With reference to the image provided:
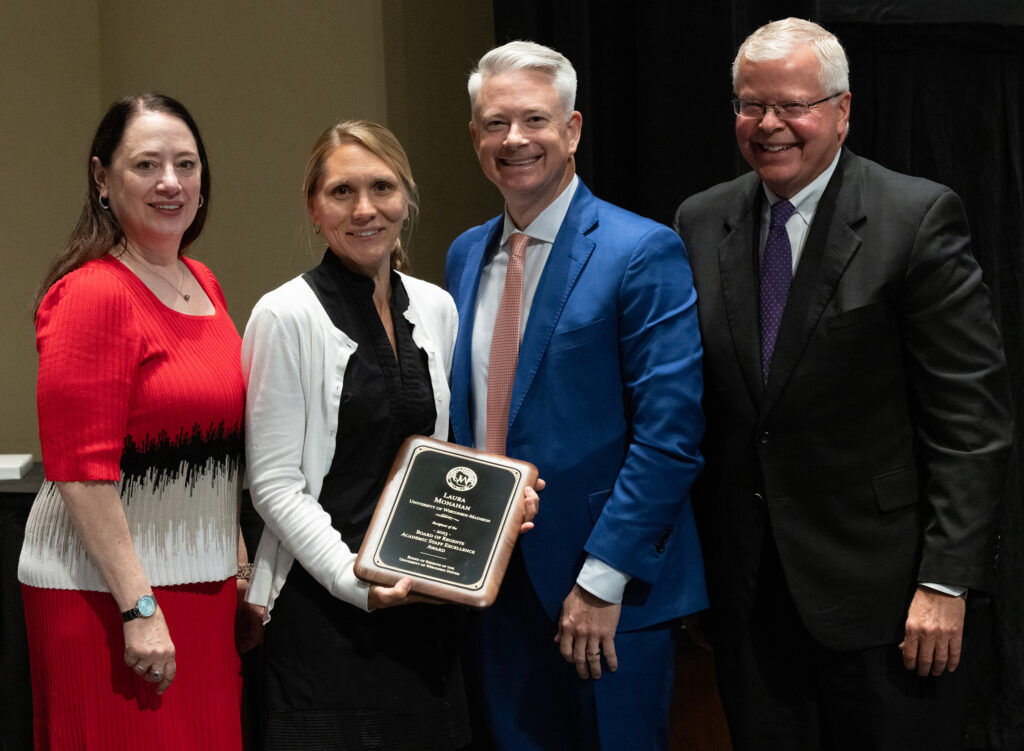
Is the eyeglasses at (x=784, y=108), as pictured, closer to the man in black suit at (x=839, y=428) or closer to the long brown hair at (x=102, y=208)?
the man in black suit at (x=839, y=428)

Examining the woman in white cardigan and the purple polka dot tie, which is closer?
the woman in white cardigan

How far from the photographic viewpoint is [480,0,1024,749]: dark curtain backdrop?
3227 millimetres

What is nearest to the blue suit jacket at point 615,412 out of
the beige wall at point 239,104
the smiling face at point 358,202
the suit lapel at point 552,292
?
the suit lapel at point 552,292

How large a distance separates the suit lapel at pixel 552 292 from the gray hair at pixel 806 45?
0.44m

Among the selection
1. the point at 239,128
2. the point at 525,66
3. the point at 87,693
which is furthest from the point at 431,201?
the point at 87,693

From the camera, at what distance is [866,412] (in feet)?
6.94

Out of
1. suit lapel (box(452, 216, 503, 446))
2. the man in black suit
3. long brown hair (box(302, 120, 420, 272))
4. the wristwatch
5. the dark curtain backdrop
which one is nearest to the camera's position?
the wristwatch

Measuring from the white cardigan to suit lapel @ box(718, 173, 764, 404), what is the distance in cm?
73

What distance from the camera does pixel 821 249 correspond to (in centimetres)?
213

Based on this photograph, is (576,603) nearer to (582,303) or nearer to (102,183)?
(582,303)

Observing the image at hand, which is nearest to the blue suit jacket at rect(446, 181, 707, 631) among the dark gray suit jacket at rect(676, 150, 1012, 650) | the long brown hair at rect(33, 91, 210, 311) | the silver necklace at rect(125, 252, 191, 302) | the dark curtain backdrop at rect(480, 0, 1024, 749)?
the dark gray suit jacket at rect(676, 150, 1012, 650)

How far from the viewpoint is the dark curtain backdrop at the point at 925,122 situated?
3.23 metres

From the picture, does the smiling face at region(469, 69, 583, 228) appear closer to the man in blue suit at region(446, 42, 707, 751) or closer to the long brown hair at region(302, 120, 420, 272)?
the man in blue suit at region(446, 42, 707, 751)

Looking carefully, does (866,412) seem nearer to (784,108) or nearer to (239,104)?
(784,108)
